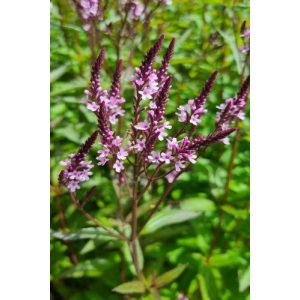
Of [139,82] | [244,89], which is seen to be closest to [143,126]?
[139,82]

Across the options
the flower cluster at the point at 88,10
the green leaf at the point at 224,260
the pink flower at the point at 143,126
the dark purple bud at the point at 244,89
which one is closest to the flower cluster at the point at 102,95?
the pink flower at the point at 143,126

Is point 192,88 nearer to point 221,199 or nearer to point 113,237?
point 221,199

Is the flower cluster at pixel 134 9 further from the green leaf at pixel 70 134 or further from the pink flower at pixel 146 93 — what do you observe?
the pink flower at pixel 146 93

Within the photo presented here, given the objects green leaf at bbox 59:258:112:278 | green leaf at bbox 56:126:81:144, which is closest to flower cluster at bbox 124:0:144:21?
green leaf at bbox 56:126:81:144

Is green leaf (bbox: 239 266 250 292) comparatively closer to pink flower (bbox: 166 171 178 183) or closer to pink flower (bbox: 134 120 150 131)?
pink flower (bbox: 166 171 178 183)

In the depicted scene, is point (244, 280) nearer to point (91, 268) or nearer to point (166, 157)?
point (91, 268)

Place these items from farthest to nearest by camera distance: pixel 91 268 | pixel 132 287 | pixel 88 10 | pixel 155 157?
pixel 91 268, pixel 88 10, pixel 132 287, pixel 155 157

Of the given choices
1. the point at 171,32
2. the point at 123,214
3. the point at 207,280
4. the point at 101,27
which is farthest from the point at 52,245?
the point at 171,32
